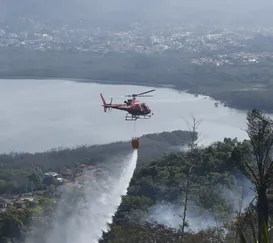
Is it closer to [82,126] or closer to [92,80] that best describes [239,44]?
[92,80]

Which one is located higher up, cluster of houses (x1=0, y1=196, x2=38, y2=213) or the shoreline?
the shoreline

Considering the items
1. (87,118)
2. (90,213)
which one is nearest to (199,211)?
(90,213)

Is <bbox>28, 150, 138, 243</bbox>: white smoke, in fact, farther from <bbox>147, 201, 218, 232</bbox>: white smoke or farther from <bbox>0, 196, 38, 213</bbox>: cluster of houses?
<bbox>147, 201, 218, 232</bbox>: white smoke

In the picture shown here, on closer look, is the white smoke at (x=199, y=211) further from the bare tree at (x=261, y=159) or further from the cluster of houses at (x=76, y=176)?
the cluster of houses at (x=76, y=176)

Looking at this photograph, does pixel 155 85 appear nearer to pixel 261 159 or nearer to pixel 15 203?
pixel 15 203

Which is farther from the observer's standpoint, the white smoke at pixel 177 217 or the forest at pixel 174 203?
the white smoke at pixel 177 217

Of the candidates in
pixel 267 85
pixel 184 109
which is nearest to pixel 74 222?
pixel 184 109

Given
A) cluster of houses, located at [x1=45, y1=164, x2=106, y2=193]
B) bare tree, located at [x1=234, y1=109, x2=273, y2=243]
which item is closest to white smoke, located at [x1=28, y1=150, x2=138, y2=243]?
cluster of houses, located at [x1=45, y1=164, x2=106, y2=193]

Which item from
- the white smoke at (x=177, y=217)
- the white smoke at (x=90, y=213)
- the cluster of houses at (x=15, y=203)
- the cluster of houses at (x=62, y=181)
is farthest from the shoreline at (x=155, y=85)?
the white smoke at (x=177, y=217)
